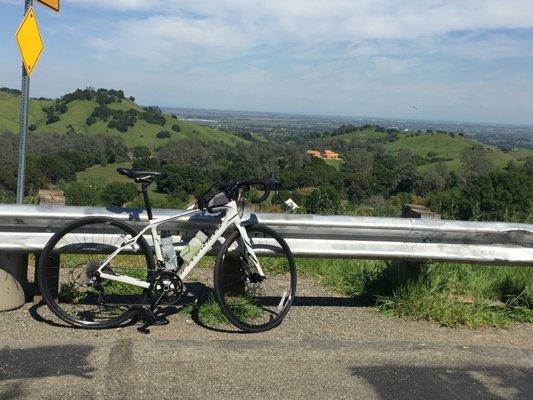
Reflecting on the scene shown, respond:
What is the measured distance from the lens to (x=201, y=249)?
14.4ft

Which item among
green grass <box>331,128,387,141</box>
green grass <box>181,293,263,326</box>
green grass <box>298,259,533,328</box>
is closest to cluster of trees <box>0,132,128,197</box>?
green grass <box>181,293,263,326</box>

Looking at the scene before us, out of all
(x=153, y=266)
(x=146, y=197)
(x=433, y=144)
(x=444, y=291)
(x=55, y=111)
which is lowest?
(x=433, y=144)

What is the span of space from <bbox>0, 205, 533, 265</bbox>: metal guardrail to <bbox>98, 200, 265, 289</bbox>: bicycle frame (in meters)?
0.17

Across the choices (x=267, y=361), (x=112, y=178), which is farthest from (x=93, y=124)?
(x=267, y=361)

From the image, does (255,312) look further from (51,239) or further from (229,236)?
(51,239)

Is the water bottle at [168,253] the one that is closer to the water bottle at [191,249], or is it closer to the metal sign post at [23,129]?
the water bottle at [191,249]

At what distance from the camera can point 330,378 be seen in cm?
354

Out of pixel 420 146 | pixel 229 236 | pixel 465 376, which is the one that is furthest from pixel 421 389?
pixel 420 146

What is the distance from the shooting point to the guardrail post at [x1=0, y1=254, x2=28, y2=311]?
4.35 meters

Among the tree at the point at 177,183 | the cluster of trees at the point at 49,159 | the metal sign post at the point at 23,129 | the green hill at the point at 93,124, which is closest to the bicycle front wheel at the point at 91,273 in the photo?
the tree at the point at 177,183

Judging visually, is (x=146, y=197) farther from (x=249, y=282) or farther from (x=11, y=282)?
(x=11, y=282)

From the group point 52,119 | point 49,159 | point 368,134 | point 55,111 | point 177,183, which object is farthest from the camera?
point 55,111

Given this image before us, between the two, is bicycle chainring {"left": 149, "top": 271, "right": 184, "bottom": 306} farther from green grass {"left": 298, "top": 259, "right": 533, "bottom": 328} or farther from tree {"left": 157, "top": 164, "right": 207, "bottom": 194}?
green grass {"left": 298, "top": 259, "right": 533, "bottom": 328}

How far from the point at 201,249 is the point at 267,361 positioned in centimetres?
106
